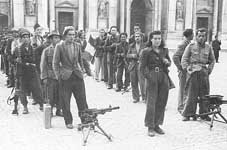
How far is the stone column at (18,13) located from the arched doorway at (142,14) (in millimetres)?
9812

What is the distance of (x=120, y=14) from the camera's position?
3164 centimetres

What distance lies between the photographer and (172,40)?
31.7m

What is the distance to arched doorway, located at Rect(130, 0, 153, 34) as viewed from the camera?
32844 millimetres

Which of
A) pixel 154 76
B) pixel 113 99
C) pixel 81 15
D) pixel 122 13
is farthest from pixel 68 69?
pixel 122 13

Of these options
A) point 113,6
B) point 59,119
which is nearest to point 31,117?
point 59,119

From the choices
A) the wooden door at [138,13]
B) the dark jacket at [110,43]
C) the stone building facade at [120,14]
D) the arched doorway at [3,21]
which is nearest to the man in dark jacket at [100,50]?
the dark jacket at [110,43]

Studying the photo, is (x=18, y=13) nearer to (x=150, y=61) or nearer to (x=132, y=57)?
(x=132, y=57)

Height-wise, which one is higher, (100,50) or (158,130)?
(100,50)

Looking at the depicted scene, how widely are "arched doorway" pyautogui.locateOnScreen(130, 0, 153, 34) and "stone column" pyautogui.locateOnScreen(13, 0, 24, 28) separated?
981 cm

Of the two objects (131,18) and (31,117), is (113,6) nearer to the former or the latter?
(131,18)

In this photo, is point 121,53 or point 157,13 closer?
point 121,53

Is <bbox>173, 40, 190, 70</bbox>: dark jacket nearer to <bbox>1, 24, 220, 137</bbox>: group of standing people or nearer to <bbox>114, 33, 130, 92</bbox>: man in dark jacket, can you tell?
<bbox>1, 24, 220, 137</bbox>: group of standing people

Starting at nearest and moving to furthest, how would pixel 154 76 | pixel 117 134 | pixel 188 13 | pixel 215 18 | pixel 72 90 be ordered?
pixel 154 76 → pixel 117 134 → pixel 72 90 → pixel 188 13 → pixel 215 18

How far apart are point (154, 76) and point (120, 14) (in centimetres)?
2549
